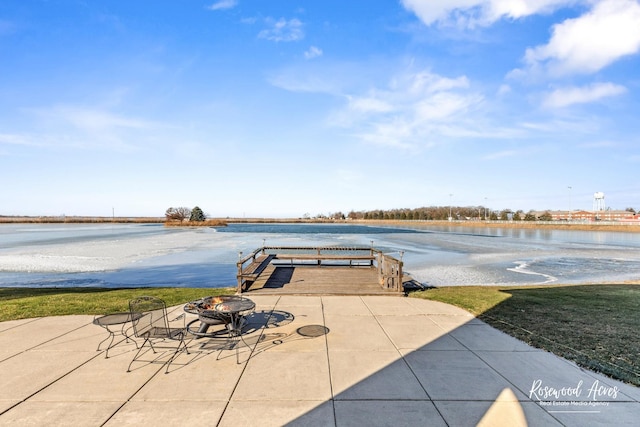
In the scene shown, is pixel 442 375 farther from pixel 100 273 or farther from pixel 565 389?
pixel 100 273

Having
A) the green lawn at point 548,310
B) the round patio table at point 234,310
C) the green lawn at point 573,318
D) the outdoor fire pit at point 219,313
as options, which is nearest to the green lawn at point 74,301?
the green lawn at point 548,310

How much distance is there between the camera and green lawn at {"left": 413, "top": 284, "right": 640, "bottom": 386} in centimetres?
604

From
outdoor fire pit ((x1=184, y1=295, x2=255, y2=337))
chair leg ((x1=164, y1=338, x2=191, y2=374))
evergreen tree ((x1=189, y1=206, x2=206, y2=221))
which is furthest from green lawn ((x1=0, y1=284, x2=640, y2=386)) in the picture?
evergreen tree ((x1=189, y1=206, x2=206, y2=221))

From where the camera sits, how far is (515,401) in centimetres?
450

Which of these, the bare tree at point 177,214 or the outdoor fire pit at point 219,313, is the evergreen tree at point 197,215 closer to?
the bare tree at point 177,214

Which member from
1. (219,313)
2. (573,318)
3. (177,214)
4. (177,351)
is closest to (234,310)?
(219,313)

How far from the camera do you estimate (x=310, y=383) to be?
16.2ft

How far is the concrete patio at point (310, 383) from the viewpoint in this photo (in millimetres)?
4125

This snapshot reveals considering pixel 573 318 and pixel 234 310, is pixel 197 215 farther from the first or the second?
pixel 573 318

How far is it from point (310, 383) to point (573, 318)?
24.2 feet

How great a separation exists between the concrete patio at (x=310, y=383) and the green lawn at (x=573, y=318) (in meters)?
0.59
